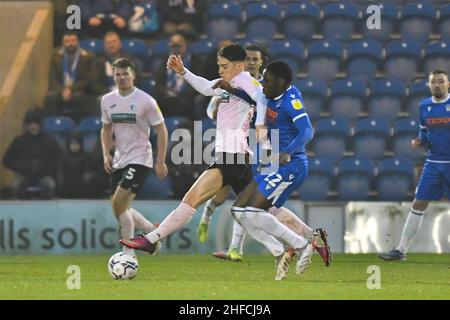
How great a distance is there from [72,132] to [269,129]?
20.3ft

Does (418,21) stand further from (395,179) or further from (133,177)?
(133,177)

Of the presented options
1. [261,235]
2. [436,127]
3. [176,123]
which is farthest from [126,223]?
[176,123]

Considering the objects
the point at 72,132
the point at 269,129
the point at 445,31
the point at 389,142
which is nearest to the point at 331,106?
the point at 389,142

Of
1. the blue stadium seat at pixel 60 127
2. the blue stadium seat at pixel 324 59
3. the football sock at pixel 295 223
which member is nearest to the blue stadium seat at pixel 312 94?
the blue stadium seat at pixel 324 59

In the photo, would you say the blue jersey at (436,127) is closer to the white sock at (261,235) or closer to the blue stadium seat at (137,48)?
the white sock at (261,235)

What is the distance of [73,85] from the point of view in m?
17.3

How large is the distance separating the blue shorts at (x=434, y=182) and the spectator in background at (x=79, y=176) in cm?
442

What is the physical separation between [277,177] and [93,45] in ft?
25.9

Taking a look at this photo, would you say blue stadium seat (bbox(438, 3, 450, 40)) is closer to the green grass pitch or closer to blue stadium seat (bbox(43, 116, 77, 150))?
the green grass pitch

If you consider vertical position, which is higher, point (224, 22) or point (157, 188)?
point (224, 22)

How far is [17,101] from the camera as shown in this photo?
698 inches

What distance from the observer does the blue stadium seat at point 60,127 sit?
671 inches

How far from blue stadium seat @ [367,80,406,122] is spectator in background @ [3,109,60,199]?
14.7ft
